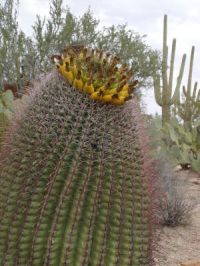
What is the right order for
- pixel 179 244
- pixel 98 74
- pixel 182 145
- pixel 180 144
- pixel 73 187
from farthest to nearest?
pixel 180 144, pixel 182 145, pixel 179 244, pixel 98 74, pixel 73 187

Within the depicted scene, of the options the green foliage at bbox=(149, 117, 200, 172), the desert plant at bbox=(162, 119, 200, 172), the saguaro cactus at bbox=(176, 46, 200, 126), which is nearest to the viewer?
the green foliage at bbox=(149, 117, 200, 172)

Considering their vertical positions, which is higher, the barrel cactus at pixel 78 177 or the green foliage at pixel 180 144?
the green foliage at pixel 180 144

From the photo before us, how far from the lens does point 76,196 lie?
278 cm

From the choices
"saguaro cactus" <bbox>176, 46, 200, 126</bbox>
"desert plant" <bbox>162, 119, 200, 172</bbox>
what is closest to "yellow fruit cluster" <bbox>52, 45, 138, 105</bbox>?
"desert plant" <bbox>162, 119, 200, 172</bbox>

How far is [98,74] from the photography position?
3.06 m

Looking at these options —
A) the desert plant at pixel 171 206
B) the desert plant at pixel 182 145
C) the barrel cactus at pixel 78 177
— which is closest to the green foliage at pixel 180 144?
the desert plant at pixel 182 145

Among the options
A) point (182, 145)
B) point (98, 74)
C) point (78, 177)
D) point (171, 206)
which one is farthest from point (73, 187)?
point (182, 145)

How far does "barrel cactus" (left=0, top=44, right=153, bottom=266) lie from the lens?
281 cm

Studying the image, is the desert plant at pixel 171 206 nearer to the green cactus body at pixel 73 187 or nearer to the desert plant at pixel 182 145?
the desert plant at pixel 182 145

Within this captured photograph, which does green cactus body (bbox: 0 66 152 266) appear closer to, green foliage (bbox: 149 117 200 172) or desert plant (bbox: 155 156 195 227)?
desert plant (bbox: 155 156 195 227)

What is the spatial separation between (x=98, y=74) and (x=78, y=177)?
1.93ft

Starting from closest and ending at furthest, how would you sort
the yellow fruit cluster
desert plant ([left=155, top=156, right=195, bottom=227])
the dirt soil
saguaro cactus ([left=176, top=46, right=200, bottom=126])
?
the yellow fruit cluster < the dirt soil < desert plant ([left=155, top=156, right=195, bottom=227]) < saguaro cactus ([left=176, top=46, right=200, bottom=126])

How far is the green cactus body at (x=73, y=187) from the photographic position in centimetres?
280

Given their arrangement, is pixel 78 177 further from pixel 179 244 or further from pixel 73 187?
pixel 179 244
